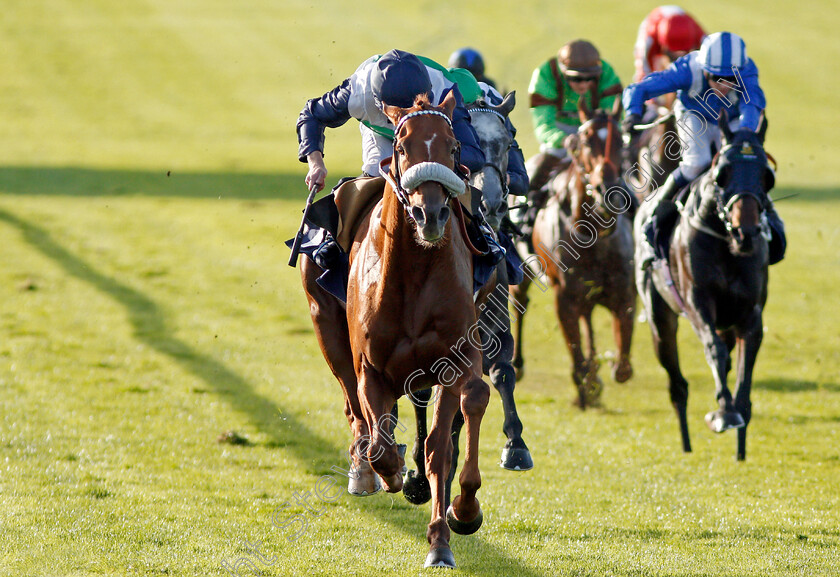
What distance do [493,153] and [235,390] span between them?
4.48 meters

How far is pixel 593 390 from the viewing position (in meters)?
9.62

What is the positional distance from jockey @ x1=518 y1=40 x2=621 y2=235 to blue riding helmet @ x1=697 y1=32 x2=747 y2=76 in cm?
254

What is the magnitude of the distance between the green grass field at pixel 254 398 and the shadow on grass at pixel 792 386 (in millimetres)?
47

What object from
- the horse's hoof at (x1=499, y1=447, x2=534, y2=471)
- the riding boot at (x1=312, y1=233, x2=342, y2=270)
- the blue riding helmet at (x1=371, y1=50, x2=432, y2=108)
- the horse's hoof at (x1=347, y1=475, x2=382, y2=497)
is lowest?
the horse's hoof at (x1=347, y1=475, x2=382, y2=497)

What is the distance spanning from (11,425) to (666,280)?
5.02m

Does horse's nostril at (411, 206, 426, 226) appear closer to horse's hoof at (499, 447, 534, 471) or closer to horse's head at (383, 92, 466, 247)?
horse's head at (383, 92, 466, 247)

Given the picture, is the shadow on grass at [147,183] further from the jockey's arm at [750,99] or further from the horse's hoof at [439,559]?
the horse's hoof at [439,559]

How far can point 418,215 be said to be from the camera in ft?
13.6

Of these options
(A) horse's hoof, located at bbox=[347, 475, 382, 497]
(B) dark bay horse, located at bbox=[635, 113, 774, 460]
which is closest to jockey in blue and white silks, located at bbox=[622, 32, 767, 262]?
(B) dark bay horse, located at bbox=[635, 113, 774, 460]

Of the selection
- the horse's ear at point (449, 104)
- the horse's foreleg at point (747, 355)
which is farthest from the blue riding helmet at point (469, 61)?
the horse's ear at point (449, 104)

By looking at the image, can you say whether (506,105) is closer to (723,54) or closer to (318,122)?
(318,122)

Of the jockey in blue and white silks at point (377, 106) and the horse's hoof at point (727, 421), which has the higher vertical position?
the jockey in blue and white silks at point (377, 106)

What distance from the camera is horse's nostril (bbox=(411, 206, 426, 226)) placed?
4.10m

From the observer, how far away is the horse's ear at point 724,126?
710 centimetres
